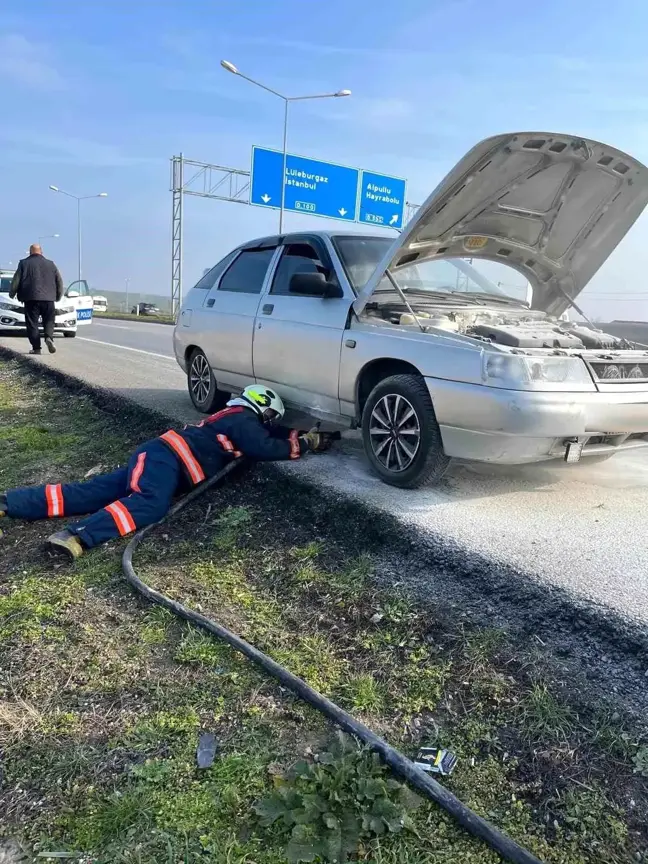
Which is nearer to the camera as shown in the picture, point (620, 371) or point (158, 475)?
point (620, 371)

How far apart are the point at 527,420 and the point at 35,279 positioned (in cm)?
1005

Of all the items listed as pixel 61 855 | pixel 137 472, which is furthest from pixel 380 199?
pixel 61 855

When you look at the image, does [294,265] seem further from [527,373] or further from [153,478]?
[527,373]

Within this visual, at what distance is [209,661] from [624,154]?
4.36m

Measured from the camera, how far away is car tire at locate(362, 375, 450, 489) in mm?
4340

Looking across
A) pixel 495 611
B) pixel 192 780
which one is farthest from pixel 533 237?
pixel 192 780

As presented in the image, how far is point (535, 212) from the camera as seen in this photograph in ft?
17.2

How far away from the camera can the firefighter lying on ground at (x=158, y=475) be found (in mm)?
4223

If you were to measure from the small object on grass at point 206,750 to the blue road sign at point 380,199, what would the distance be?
92.6 feet

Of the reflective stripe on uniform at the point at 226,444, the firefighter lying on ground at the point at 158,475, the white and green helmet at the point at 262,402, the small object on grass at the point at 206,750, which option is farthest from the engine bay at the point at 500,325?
the small object on grass at the point at 206,750

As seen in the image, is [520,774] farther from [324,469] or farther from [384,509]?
[324,469]

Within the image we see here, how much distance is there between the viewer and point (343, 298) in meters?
5.03

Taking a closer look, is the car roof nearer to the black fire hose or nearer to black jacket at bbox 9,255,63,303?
the black fire hose

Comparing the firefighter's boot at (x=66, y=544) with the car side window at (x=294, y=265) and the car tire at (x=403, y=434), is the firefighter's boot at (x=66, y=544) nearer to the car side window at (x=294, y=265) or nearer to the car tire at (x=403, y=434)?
the car tire at (x=403, y=434)
